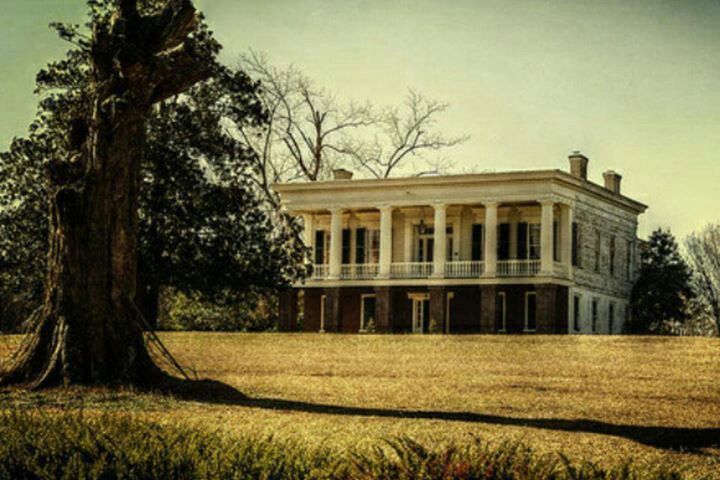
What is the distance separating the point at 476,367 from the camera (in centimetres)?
2305

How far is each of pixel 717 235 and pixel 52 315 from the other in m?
44.5

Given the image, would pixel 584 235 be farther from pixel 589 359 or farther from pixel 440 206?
pixel 589 359

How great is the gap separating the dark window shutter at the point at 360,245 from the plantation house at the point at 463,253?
42mm

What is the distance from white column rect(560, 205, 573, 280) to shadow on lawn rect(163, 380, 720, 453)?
2718 centimetres

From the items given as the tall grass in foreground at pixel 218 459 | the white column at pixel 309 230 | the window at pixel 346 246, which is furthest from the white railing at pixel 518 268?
the tall grass in foreground at pixel 218 459

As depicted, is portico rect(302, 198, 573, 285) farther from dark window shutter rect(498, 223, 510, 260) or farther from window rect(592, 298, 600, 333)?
window rect(592, 298, 600, 333)

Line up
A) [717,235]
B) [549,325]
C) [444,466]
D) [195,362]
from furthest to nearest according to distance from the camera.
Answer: [717,235]
[549,325]
[195,362]
[444,466]

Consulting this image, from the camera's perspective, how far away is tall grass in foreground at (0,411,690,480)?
8.57 meters

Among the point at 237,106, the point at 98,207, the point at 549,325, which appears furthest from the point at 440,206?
the point at 98,207

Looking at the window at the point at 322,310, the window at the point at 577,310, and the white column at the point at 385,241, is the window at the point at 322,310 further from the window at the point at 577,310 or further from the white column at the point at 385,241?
the window at the point at 577,310

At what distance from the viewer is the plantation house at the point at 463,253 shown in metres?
45.4

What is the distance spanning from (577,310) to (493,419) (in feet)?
101

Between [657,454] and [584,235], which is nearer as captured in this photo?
[657,454]

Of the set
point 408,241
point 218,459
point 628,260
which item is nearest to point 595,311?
point 628,260
